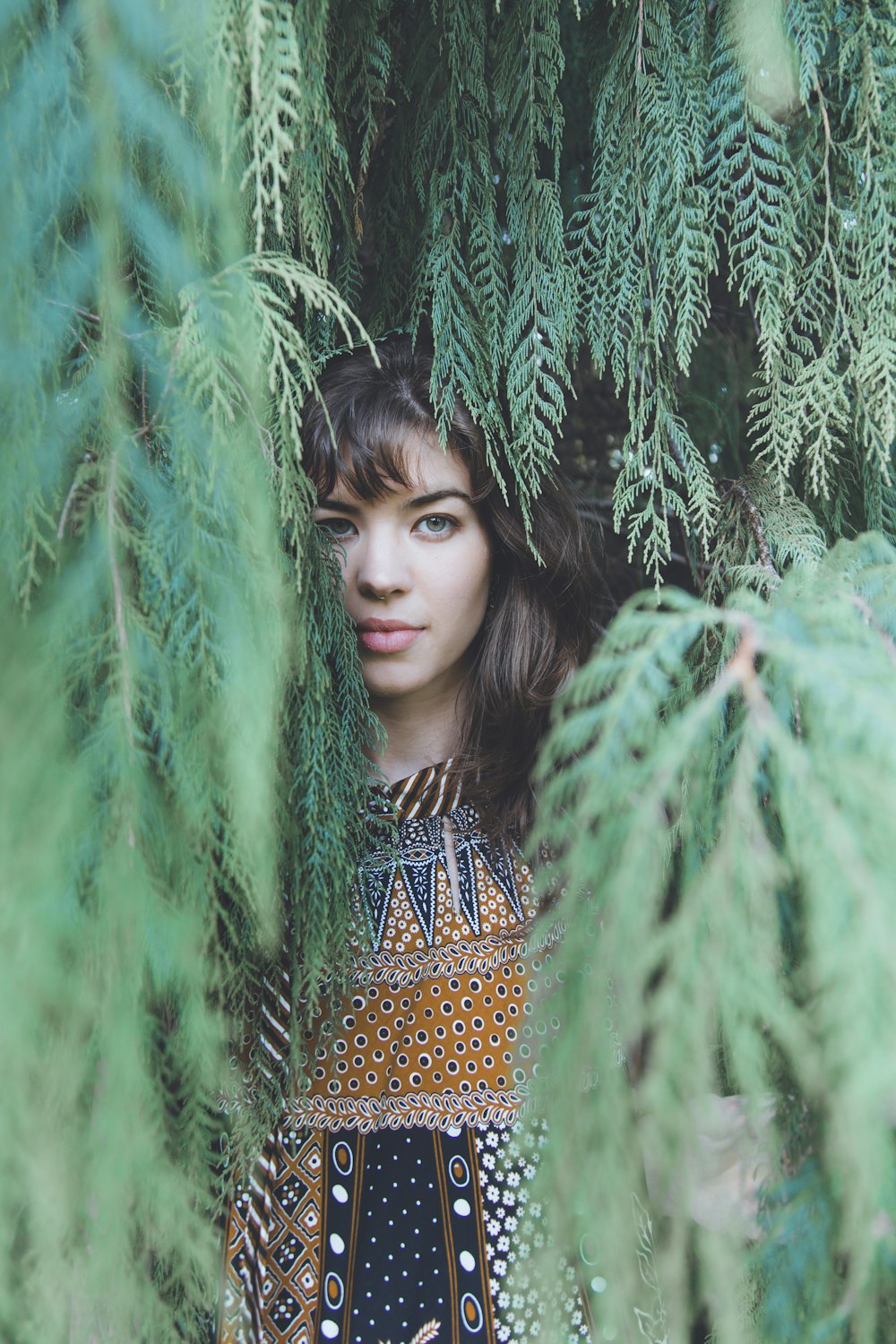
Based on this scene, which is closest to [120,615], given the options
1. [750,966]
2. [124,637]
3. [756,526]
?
[124,637]

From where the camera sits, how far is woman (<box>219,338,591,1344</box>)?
1.11m

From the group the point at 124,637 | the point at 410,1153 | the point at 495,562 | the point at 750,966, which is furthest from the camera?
the point at 495,562

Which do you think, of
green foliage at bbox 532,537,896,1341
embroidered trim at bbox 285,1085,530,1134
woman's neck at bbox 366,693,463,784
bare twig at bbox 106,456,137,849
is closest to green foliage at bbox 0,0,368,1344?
bare twig at bbox 106,456,137,849

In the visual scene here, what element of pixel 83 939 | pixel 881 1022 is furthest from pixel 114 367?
pixel 881 1022

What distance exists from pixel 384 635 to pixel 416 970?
0.38 metres

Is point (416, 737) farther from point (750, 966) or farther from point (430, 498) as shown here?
point (750, 966)

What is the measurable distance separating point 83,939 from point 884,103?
107 cm

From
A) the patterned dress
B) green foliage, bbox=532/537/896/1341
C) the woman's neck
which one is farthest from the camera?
A: the woman's neck

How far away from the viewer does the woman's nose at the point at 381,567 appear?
3.83ft

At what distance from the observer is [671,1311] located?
2.09 ft

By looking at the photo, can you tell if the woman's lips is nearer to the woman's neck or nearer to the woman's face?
the woman's face

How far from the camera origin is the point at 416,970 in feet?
3.96

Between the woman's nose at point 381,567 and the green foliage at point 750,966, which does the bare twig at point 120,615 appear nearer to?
the green foliage at point 750,966

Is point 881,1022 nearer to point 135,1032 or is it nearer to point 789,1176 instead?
point 789,1176
